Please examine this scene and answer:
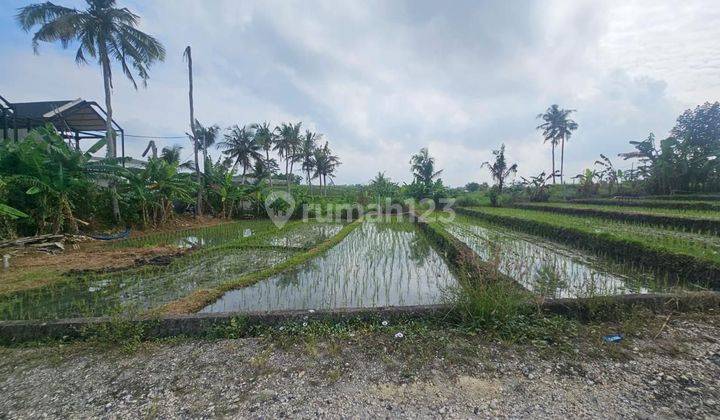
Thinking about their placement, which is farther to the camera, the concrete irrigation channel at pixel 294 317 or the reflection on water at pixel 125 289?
the reflection on water at pixel 125 289

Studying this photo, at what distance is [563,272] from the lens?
593 centimetres

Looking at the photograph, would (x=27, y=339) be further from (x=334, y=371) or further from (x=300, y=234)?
(x=300, y=234)

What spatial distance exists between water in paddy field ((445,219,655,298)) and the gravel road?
125cm

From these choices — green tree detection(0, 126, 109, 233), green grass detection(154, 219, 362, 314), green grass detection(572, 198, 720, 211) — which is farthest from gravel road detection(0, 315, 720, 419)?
green grass detection(572, 198, 720, 211)

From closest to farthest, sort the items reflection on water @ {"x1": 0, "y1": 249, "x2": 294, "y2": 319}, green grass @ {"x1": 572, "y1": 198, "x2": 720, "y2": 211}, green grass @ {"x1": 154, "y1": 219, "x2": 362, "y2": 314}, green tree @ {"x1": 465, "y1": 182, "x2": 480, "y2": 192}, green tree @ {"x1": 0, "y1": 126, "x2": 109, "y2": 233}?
1. green grass @ {"x1": 154, "y1": 219, "x2": 362, "y2": 314}
2. reflection on water @ {"x1": 0, "y1": 249, "x2": 294, "y2": 319}
3. green tree @ {"x1": 0, "y1": 126, "x2": 109, "y2": 233}
4. green grass @ {"x1": 572, "y1": 198, "x2": 720, "y2": 211}
5. green tree @ {"x1": 465, "y1": 182, "x2": 480, "y2": 192}

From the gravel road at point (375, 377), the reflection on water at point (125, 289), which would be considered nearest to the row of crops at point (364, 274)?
the reflection on water at point (125, 289)

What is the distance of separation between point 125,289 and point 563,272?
835 centimetres

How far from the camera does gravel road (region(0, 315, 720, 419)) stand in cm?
230

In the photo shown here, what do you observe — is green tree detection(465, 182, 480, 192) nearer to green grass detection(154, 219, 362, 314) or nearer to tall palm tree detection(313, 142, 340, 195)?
tall palm tree detection(313, 142, 340, 195)

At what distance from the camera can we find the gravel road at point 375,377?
2301 mm

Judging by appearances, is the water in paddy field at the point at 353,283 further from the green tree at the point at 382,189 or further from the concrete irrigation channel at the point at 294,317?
the green tree at the point at 382,189

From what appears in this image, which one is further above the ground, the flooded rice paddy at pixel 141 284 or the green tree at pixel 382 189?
the green tree at pixel 382 189

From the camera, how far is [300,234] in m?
12.5

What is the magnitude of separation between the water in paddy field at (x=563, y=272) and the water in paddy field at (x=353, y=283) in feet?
4.12
